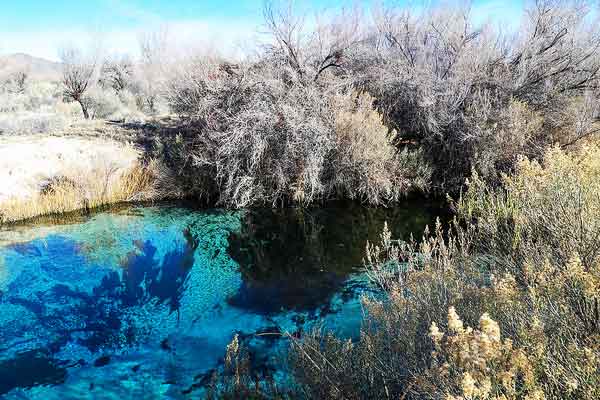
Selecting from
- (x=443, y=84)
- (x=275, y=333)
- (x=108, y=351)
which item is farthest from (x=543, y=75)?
(x=108, y=351)

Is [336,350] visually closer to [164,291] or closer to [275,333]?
[275,333]

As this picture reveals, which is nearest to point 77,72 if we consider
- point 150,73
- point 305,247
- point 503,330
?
point 150,73

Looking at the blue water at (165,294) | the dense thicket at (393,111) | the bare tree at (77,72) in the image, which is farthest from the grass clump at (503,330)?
the bare tree at (77,72)

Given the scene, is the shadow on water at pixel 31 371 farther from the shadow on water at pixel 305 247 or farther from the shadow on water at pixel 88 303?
the shadow on water at pixel 305 247

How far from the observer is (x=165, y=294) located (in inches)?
257

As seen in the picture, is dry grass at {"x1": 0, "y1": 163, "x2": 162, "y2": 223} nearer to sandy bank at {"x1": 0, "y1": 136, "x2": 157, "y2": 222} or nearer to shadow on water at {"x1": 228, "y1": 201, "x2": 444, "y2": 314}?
sandy bank at {"x1": 0, "y1": 136, "x2": 157, "y2": 222}

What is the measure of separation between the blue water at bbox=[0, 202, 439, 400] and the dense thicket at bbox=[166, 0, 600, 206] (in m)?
1.40

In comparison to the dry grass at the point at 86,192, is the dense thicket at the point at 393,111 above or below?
above

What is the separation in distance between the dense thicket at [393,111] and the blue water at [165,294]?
140 cm

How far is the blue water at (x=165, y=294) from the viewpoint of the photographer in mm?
4625

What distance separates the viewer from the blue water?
15.2ft

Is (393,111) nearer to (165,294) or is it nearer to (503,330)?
(165,294)

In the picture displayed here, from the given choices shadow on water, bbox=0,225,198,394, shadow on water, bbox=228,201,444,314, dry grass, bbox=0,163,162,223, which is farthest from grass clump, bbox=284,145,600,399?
dry grass, bbox=0,163,162,223

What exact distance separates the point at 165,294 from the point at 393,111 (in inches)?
334
